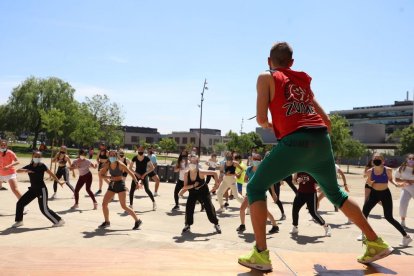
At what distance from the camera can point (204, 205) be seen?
8.65 meters

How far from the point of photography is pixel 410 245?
25.2 ft

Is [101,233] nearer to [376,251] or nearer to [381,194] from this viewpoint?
[381,194]

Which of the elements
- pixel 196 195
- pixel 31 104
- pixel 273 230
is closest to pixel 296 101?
pixel 196 195

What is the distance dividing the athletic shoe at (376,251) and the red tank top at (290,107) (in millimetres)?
1116

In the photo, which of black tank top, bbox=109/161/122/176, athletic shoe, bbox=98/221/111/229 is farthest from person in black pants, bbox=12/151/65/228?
black tank top, bbox=109/161/122/176

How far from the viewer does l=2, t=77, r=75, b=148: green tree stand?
180ft

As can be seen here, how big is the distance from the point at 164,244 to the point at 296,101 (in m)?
4.88

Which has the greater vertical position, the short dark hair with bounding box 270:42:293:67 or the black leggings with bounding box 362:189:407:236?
the short dark hair with bounding box 270:42:293:67

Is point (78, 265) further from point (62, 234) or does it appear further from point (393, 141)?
point (393, 141)

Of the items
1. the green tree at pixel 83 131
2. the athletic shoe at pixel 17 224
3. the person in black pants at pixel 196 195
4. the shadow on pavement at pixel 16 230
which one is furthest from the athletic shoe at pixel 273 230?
the green tree at pixel 83 131

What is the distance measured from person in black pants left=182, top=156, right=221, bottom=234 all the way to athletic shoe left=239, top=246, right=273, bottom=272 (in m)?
5.39

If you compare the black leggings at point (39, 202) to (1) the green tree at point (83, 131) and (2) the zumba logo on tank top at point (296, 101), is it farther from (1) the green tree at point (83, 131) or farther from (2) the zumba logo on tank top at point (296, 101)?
(1) the green tree at point (83, 131)

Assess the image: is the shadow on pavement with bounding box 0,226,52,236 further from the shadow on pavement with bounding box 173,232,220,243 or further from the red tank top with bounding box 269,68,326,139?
the red tank top with bounding box 269,68,326,139

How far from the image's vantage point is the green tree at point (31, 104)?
180 feet
